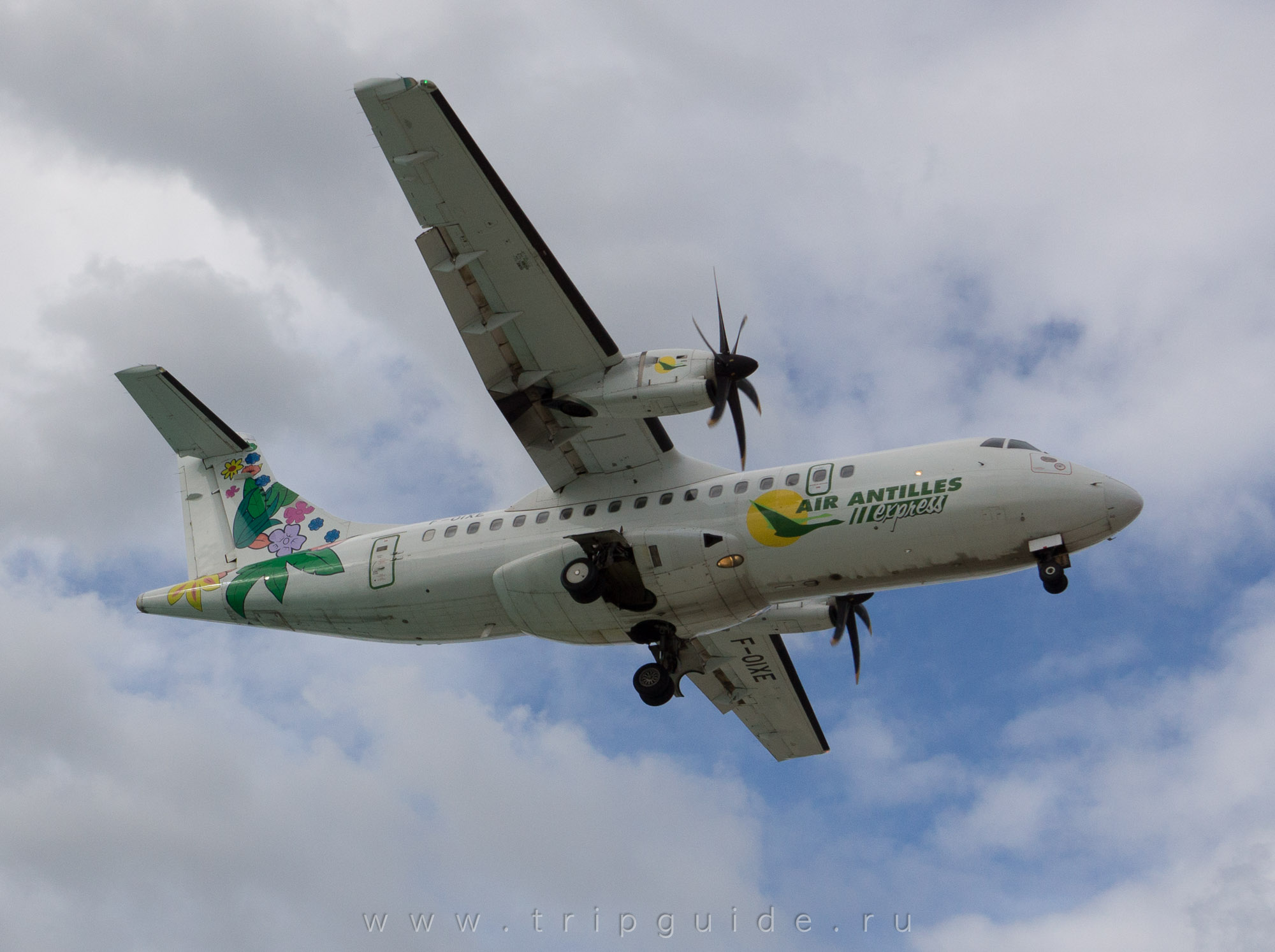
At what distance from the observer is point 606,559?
1877 cm

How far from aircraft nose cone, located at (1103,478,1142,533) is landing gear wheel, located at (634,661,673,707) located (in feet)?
24.9

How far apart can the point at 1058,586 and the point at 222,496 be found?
51.4 ft

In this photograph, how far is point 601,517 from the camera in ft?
64.8

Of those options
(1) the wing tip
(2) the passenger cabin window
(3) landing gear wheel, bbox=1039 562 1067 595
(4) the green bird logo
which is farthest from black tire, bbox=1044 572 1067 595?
(1) the wing tip

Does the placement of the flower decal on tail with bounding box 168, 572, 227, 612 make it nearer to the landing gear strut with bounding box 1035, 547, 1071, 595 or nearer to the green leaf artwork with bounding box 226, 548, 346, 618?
the green leaf artwork with bounding box 226, 548, 346, 618

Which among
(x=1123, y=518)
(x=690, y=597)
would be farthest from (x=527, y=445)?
(x=1123, y=518)

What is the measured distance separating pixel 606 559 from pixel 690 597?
1494 millimetres

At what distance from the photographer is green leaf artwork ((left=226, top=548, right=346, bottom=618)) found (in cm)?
2117

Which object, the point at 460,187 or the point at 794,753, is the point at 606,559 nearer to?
the point at 460,187

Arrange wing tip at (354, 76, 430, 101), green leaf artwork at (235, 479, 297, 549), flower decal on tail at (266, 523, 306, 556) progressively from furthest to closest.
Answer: green leaf artwork at (235, 479, 297, 549) < flower decal on tail at (266, 523, 306, 556) < wing tip at (354, 76, 430, 101)

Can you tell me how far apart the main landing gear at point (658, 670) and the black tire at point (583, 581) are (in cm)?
167

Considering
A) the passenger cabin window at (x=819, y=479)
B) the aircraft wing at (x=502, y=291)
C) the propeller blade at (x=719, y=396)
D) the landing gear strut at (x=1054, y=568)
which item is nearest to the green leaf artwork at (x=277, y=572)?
the aircraft wing at (x=502, y=291)

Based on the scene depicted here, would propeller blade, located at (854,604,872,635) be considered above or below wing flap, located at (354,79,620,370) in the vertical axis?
below

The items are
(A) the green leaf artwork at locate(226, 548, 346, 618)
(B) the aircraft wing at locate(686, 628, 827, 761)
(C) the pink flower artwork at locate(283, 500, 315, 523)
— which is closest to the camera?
(A) the green leaf artwork at locate(226, 548, 346, 618)
